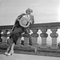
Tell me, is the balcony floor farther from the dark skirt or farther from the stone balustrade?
the dark skirt

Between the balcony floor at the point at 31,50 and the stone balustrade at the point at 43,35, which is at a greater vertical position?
the stone balustrade at the point at 43,35

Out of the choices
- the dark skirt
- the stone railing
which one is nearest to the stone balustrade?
the stone railing

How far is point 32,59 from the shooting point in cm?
354

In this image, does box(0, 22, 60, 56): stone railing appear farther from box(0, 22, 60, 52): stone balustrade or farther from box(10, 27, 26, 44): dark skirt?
box(10, 27, 26, 44): dark skirt

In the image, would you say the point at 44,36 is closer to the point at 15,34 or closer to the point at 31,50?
the point at 31,50

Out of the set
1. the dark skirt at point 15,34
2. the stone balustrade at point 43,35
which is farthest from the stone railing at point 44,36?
the dark skirt at point 15,34

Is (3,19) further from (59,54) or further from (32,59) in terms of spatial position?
(59,54)

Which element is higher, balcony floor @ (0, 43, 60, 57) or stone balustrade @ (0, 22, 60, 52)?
stone balustrade @ (0, 22, 60, 52)

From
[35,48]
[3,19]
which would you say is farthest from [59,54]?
[3,19]

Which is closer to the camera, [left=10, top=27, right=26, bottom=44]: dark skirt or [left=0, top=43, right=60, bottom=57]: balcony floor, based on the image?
[left=0, top=43, right=60, bottom=57]: balcony floor

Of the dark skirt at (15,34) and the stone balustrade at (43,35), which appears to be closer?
the stone balustrade at (43,35)

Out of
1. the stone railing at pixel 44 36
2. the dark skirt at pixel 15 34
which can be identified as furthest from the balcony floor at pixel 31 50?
the dark skirt at pixel 15 34

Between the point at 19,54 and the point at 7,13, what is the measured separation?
2312 millimetres

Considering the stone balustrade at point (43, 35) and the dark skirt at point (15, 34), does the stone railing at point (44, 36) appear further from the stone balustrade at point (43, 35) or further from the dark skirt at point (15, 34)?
the dark skirt at point (15, 34)
